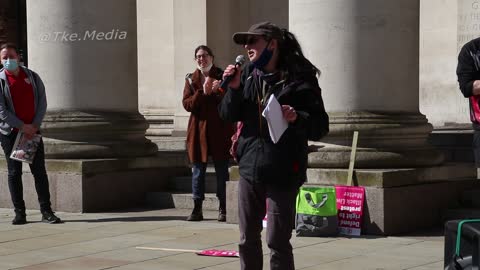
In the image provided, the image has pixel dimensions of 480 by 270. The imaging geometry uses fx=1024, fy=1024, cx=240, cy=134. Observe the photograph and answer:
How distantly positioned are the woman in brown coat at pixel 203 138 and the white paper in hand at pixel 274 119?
16.1ft

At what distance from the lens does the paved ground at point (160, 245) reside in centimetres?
845

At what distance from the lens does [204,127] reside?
440 inches

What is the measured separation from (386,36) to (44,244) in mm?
3952

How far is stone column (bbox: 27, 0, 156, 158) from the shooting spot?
40.9 feet

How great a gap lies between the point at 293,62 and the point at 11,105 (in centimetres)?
562

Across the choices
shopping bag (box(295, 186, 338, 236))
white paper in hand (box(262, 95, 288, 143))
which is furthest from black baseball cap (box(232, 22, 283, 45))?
A: shopping bag (box(295, 186, 338, 236))

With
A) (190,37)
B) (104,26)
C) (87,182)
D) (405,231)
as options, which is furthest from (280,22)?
(405,231)

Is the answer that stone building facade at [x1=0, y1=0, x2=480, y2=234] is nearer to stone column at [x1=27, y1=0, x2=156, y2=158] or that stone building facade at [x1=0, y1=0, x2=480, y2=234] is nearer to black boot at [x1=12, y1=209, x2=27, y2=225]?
stone column at [x1=27, y1=0, x2=156, y2=158]

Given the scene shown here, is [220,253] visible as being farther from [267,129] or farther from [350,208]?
[267,129]

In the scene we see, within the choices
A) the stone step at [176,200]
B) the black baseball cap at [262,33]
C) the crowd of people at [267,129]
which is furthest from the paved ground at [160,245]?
the black baseball cap at [262,33]

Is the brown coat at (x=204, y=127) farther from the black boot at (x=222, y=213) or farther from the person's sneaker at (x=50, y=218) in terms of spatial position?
the person's sneaker at (x=50, y=218)

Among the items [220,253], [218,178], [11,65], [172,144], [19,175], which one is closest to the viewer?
[220,253]

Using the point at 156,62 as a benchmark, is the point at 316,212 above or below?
below

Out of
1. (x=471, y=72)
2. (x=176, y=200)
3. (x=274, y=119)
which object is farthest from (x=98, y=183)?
(x=274, y=119)
